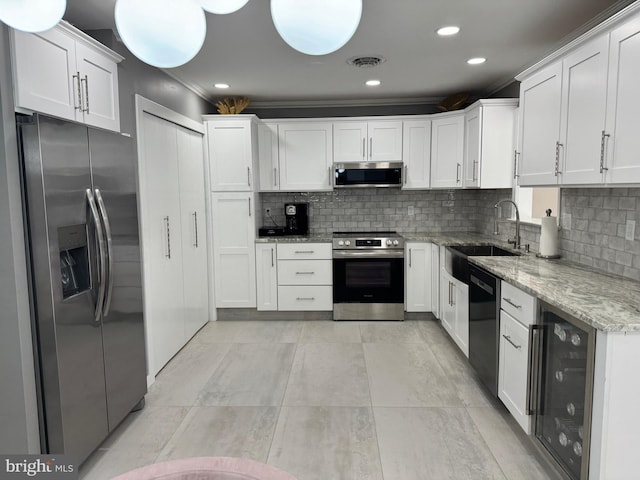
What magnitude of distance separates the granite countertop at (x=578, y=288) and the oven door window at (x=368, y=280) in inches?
61.5

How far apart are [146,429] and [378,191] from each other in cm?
364

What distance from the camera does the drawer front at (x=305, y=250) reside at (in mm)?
4680

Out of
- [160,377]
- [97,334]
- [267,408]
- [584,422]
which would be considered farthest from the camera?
[160,377]

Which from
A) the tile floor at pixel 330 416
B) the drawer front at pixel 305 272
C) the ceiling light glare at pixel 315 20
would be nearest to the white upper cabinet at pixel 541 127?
the tile floor at pixel 330 416

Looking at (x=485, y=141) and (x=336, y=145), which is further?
(x=336, y=145)

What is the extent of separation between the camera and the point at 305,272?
15.5ft

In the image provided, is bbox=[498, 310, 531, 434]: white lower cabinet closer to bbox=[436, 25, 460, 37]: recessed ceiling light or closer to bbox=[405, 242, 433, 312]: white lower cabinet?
bbox=[436, 25, 460, 37]: recessed ceiling light

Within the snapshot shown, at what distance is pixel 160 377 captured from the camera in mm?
3311

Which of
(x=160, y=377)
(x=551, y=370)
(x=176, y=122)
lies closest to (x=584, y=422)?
(x=551, y=370)

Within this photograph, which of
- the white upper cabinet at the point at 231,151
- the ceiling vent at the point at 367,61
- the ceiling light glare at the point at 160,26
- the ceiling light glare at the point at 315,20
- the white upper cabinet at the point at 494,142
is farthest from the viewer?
the white upper cabinet at the point at 231,151

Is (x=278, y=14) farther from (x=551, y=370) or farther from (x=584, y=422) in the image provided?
(x=551, y=370)

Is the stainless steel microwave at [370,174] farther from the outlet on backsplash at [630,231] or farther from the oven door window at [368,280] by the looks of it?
the outlet on backsplash at [630,231]

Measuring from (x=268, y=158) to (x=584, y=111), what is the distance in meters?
3.34

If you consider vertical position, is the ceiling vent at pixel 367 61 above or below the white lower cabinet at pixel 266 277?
above
